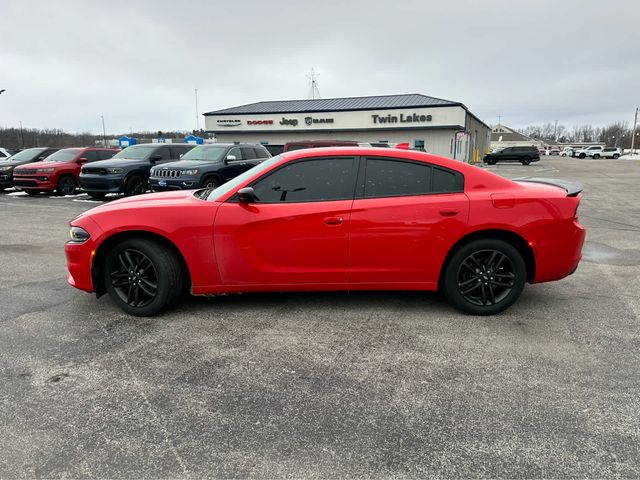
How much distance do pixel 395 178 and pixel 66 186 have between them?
14302 mm

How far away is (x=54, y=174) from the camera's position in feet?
47.8

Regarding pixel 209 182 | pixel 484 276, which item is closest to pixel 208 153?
pixel 209 182

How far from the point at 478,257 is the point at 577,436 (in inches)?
76.6

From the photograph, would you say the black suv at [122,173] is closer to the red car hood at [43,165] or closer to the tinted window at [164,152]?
the tinted window at [164,152]

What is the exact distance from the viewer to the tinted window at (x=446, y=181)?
4.18 metres

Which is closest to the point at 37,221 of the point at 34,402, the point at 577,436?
the point at 34,402

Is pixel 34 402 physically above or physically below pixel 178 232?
below

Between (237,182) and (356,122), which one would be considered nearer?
(237,182)

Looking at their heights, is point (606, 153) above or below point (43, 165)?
above

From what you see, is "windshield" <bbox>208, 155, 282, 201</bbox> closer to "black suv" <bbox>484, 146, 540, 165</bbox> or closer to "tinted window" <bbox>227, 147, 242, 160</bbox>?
"tinted window" <bbox>227, 147, 242, 160</bbox>

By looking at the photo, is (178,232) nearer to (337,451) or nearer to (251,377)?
(251,377)

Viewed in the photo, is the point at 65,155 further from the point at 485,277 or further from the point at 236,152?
the point at 485,277

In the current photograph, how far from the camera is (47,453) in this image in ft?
7.78

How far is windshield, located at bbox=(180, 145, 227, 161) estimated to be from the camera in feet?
41.3
